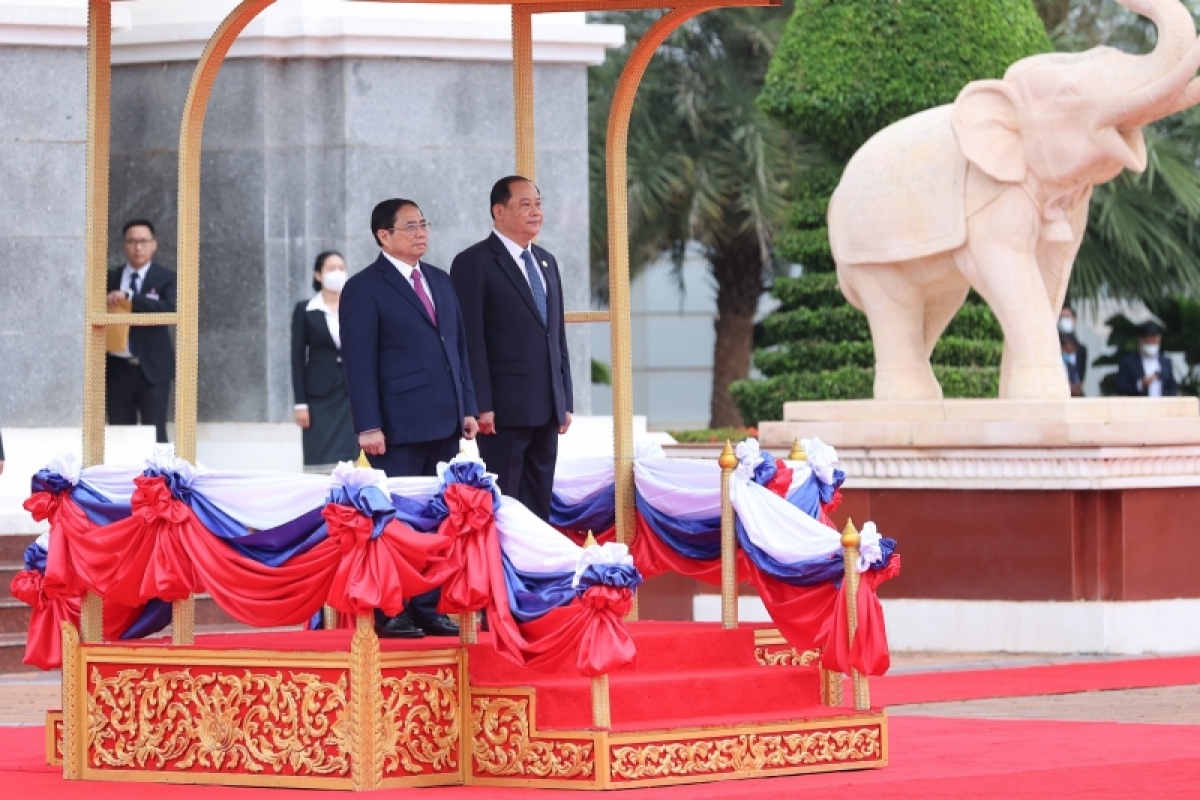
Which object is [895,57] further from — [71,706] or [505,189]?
[71,706]

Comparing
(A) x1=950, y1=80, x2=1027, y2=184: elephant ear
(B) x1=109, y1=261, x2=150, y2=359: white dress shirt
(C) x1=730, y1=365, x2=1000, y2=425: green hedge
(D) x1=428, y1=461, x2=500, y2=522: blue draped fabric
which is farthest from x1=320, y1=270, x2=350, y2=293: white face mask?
(C) x1=730, y1=365, x2=1000, y2=425: green hedge

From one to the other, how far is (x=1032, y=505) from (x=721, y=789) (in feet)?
17.4

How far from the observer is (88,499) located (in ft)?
30.3

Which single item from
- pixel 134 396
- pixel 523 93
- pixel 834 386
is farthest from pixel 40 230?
pixel 834 386

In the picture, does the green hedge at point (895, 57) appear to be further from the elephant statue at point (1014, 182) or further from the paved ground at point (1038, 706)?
the paved ground at point (1038, 706)

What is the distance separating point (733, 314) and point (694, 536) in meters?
20.3

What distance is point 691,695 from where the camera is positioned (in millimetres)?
8875

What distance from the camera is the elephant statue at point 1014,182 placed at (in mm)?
13570

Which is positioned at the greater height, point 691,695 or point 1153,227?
point 1153,227

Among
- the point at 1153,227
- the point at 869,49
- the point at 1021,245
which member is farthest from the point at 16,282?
the point at 1153,227

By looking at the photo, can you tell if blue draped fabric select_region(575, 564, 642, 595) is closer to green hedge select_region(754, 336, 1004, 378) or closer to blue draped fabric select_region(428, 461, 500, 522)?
blue draped fabric select_region(428, 461, 500, 522)

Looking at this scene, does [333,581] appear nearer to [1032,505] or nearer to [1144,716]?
[1144,716]

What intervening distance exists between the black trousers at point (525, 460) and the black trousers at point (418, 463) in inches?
13.4

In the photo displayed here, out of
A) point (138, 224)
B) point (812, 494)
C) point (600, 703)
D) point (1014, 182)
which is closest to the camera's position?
point (600, 703)
